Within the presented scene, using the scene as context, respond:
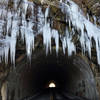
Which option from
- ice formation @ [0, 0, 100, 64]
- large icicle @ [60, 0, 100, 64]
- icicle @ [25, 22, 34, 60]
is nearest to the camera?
ice formation @ [0, 0, 100, 64]

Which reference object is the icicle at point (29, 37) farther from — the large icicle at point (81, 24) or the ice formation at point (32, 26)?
the large icicle at point (81, 24)

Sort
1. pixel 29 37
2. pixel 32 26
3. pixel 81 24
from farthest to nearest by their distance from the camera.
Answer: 1. pixel 29 37
2. pixel 81 24
3. pixel 32 26

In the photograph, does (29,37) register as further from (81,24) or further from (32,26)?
(81,24)

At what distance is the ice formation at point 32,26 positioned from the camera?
6879mm

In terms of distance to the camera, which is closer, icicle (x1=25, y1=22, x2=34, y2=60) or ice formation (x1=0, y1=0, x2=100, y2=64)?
ice formation (x1=0, y1=0, x2=100, y2=64)

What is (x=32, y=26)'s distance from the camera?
24.0ft

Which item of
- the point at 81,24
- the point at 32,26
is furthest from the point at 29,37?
the point at 81,24

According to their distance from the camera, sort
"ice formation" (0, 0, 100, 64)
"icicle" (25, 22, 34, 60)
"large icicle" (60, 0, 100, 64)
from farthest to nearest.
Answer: "icicle" (25, 22, 34, 60)
"large icicle" (60, 0, 100, 64)
"ice formation" (0, 0, 100, 64)

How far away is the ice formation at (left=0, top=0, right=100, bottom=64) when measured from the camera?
22.6 ft

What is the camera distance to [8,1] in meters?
6.63

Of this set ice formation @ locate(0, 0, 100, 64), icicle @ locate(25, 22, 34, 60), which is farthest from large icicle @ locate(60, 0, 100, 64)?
icicle @ locate(25, 22, 34, 60)

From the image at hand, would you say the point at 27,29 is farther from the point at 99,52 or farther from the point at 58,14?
the point at 99,52

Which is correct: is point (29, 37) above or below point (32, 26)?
below

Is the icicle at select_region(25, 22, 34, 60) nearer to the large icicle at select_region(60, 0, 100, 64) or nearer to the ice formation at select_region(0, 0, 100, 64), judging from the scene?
the ice formation at select_region(0, 0, 100, 64)
